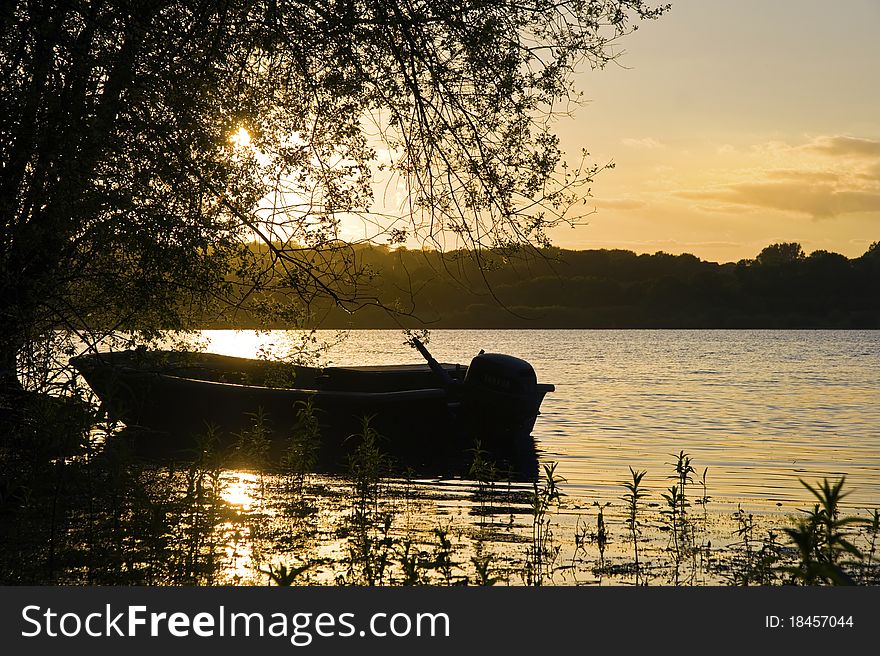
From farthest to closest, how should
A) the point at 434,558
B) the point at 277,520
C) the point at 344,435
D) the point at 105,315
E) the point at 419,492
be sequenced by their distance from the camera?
the point at 344,435, the point at 419,492, the point at 277,520, the point at 105,315, the point at 434,558

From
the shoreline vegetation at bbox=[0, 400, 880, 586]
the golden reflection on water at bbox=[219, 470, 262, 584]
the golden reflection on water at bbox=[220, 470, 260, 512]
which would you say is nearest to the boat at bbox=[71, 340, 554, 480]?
the golden reflection on water at bbox=[220, 470, 260, 512]

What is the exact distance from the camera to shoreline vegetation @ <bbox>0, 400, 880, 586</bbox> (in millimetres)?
9062

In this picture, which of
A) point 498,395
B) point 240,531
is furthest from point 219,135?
point 498,395

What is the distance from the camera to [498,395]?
69.8 feet

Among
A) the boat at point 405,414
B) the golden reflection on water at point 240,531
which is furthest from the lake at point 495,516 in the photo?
the boat at point 405,414

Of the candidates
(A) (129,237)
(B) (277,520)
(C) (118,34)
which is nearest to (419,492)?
(B) (277,520)

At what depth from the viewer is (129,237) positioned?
926 cm

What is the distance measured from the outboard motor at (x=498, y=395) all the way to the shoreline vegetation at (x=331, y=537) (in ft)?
22.0

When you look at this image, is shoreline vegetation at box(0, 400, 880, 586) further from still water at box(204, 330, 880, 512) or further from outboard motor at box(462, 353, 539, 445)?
outboard motor at box(462, 353, 539, 445)

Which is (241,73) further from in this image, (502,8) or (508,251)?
(508,251)

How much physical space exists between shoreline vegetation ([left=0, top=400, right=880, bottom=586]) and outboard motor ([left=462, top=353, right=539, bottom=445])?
264 inches

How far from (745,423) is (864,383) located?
82.2 ft

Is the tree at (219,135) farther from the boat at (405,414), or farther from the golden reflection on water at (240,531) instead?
the boat at (405,414)

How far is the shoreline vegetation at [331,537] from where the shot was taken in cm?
906
